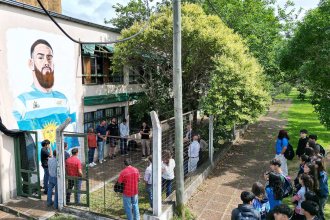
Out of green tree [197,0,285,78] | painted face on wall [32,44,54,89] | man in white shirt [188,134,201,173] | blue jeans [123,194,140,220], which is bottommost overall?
blue jeans [123,194,140,220]

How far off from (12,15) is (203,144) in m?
7.51

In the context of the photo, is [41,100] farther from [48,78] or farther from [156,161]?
[156,161]

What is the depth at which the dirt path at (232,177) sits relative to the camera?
27.5 feet

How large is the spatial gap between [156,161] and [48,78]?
19.4 ft

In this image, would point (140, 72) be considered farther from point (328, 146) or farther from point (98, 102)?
point (328, 146)

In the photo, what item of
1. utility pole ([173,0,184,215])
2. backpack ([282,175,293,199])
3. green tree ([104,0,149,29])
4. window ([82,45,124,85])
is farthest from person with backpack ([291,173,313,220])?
green tree ([104,0,149,29])

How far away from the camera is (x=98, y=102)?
1346 cm

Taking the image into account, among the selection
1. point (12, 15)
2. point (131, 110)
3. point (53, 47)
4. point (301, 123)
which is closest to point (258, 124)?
point (301, 123)

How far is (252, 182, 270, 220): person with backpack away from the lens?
5199 millimetres

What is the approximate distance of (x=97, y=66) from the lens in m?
13.9

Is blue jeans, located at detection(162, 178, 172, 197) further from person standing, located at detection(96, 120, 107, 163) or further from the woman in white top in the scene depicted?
person standing, located at detection(96, 120, 107, 163)

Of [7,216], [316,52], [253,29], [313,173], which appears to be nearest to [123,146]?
[7,216]

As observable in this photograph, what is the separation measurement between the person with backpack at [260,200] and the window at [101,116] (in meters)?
9.02

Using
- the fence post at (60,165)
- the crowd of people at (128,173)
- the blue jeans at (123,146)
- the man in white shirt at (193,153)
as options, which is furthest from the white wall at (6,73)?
the blue jeans at (123,146)
